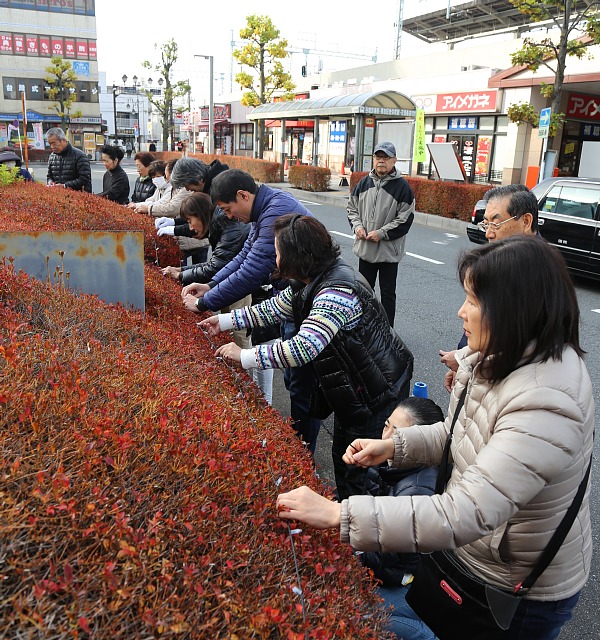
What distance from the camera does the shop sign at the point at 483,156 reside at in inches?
934

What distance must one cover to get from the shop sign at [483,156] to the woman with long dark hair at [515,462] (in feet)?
79.2

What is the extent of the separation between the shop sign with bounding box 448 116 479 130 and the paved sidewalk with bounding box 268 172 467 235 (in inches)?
218

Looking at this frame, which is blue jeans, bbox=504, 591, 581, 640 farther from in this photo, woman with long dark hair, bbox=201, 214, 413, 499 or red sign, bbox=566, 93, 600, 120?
red sign, bbox=566, 93, 600, 120

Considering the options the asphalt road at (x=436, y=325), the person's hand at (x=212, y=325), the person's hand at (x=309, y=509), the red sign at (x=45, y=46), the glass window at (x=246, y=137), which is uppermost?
the red sign at (x=45, y=46)

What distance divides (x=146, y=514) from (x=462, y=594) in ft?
3.11

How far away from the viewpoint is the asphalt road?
9.79 ft

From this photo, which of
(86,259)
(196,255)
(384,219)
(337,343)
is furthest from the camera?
(196,255)

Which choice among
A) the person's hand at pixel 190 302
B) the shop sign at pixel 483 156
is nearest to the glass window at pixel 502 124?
the shop sign at pixel 483 156

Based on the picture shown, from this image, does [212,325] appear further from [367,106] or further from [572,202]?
[367,106]

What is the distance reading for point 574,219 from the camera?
919cm

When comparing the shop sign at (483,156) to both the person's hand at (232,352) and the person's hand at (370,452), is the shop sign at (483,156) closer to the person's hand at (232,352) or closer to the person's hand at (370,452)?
the person's hand at (232,352)

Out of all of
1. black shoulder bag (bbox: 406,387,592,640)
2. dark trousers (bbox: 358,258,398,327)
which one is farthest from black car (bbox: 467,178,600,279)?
black shoulder bag (bbox: 406,387,592,640)

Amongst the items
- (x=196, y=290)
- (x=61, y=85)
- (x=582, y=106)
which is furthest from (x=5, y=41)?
(x=196, y=290)

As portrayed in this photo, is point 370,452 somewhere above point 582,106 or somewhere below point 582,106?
below
